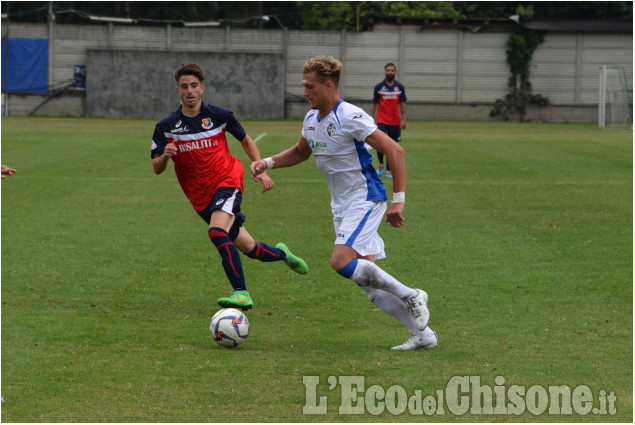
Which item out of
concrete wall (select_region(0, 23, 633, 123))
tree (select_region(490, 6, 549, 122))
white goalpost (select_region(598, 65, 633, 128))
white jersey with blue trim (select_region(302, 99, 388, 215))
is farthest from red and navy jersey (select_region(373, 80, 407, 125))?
tree (select_region(490, 6, 549, 122))

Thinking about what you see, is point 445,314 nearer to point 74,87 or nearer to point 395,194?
point 395,194

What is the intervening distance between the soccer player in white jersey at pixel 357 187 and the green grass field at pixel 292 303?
310 mm

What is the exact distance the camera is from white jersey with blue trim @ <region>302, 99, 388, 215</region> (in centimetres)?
662

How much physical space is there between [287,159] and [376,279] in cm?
123

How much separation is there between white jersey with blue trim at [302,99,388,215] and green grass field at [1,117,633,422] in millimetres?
1027

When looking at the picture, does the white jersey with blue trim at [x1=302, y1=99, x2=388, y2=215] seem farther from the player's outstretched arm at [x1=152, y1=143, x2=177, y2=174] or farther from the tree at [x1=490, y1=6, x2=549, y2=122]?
the tree at [x1=490, y1=6, x2=549, y2=122]

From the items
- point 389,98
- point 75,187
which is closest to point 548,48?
point 389,98

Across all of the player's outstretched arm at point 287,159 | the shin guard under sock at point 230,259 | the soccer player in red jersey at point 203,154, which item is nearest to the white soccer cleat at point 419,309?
the player's outstretched arm at point 287,159

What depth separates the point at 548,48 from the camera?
1876 inches

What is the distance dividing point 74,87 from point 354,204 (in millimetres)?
42067

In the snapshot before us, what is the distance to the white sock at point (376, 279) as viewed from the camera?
6547 mm

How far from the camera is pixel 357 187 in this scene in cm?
683

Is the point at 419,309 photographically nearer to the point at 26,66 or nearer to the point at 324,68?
the point at 324,68

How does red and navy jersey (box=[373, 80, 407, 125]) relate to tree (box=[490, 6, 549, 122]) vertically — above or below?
below
